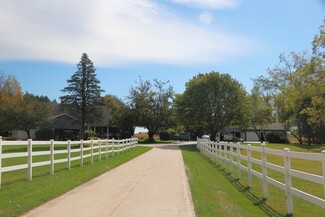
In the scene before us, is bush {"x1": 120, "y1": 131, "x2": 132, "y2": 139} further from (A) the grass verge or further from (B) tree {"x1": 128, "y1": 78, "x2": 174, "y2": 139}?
(A) the grass verge

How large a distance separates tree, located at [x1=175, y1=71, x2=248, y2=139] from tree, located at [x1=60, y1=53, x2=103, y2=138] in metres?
13.6

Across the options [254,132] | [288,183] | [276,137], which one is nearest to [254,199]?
[288,183]

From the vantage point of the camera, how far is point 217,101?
5797cm

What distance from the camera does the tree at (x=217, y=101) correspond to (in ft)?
189

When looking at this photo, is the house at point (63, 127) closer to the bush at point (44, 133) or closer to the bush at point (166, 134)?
the bush at point (44, 133)

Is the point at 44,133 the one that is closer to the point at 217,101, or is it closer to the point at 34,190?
the point at 217,101

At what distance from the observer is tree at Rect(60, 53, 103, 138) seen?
60656 mm

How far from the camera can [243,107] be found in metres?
57.8

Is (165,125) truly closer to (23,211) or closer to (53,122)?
(53,122)

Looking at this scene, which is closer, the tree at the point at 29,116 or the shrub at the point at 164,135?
the tree at the point at 29,116

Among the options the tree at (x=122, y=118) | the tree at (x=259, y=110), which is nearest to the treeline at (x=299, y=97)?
the tree at (x=259, y=110)

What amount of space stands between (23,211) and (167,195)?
3869mm

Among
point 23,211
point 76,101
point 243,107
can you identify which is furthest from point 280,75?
point 23,211

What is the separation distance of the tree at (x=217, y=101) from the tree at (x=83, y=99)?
13604 millimetres
